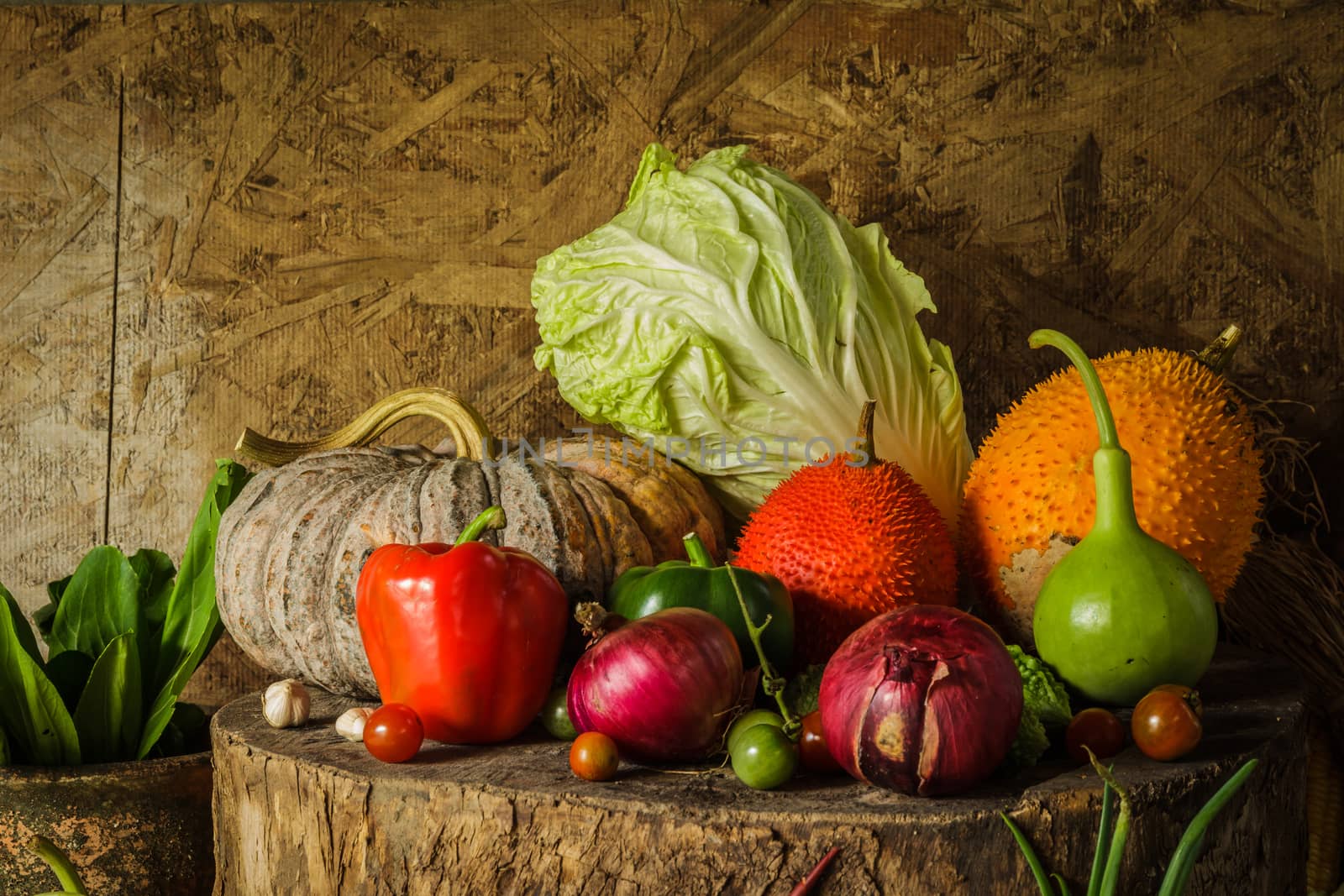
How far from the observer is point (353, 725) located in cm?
124

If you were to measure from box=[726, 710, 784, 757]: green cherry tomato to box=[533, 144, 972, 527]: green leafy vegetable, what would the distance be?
0.62 meters

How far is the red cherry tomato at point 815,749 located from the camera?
1.09m

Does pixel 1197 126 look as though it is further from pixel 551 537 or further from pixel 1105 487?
pixel 551 537

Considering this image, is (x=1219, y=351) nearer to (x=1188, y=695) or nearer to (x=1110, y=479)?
(x=1110, y=479)

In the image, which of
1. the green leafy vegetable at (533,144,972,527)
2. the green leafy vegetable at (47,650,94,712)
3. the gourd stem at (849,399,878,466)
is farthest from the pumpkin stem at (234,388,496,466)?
the gourd stem at (849,399,878,466)

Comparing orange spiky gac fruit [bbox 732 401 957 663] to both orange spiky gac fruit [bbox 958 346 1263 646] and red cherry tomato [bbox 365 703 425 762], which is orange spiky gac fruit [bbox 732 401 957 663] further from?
red cherry tomato [bbox 365 703 425 762]

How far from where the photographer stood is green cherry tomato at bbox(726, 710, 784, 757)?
42.2 inches

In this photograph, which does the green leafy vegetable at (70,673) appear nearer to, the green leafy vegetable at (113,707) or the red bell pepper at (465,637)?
the green leafy vegetable at (113,707)

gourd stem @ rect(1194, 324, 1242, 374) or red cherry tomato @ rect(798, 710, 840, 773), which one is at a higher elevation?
gourd stem @ rect(1194, 324, 1242, 374)

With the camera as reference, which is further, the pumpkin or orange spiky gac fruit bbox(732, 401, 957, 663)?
the pumpkin

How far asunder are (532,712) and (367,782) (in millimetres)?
220

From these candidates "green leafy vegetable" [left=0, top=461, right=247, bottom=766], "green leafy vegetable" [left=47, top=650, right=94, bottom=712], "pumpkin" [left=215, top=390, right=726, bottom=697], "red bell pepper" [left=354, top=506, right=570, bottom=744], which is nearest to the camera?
"red bell pepper" [left=354, top=506, right=570, bottom=744]

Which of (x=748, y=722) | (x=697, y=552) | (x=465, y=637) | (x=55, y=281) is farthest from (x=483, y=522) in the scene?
(x=55, y=281)

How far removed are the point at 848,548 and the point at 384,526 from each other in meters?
0.61
